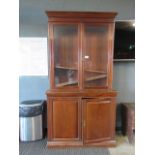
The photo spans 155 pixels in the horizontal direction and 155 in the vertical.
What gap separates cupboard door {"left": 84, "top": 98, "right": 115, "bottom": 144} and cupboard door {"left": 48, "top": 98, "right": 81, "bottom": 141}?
0.14 meters

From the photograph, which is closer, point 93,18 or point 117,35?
point 93,18

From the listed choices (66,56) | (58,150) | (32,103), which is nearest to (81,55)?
(66,56)

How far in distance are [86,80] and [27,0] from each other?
6.21 feet

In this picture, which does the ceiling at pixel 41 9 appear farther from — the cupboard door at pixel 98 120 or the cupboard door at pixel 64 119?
the cupboard door at pixel 98 120

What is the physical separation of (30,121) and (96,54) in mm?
1550

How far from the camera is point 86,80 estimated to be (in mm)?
3439

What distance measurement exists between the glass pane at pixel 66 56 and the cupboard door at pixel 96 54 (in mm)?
159

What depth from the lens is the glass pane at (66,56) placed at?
339 cm

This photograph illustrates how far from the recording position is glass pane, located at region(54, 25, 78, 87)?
339 cm

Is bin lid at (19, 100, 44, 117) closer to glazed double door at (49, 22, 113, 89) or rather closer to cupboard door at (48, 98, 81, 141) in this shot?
cupboard door at (48, 98, 81, 141)

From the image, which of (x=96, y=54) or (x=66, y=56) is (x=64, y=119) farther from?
(x=96, y=54)
